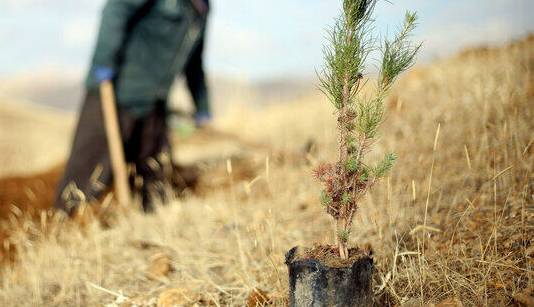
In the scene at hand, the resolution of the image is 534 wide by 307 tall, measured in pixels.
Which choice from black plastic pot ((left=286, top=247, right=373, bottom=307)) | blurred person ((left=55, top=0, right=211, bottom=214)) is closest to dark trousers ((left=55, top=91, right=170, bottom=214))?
blurred person ((left=55, top=0, right=211, bottom=214))

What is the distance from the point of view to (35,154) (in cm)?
830

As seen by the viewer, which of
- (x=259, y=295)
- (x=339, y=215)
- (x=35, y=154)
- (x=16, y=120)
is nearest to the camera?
(x=339, y=215)

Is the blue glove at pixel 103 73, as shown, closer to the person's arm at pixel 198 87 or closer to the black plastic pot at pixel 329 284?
the person's arm at pixel 198 87

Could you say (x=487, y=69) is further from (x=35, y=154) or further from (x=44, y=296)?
(x=35, y=154)

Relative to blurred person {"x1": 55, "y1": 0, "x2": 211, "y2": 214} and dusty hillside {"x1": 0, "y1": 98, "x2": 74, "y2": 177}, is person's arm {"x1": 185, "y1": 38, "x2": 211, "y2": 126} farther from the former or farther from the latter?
dusty hillside {"x1": 0, "y1": 98, "x2": 74, "y2": 177}

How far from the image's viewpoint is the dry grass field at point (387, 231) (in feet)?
6.06

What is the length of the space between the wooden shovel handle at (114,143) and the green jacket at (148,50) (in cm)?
12

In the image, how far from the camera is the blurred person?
3543 millimetres

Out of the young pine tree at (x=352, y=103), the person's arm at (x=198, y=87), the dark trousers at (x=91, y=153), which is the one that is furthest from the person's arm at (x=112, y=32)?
the young pine tree at (x=352, y=103)

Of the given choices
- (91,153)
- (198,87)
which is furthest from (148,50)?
(91,153)

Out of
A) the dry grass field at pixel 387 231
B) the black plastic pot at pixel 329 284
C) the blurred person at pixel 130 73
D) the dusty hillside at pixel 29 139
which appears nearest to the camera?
the black plastic pot at pixel 329 284

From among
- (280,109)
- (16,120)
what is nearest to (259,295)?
(280,109)

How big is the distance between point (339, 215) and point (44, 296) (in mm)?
1580

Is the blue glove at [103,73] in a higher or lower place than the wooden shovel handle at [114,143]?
higher
